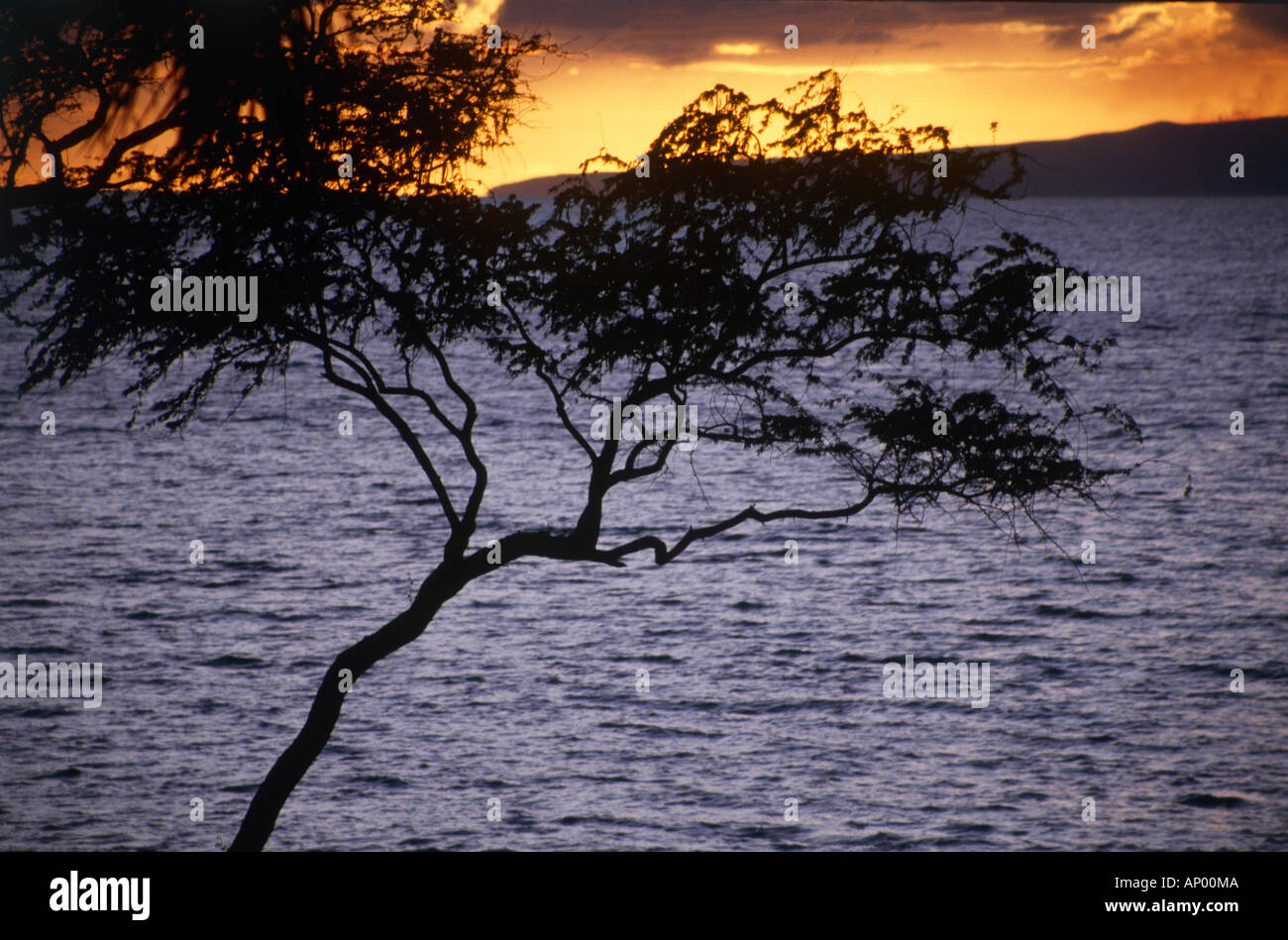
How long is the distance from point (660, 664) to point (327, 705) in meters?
47.5

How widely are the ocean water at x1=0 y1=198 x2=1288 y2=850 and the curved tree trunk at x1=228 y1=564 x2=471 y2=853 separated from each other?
3117 cm

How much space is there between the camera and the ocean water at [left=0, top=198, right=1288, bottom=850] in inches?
1895

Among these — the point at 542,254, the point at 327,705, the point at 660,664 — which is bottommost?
the point at 660,664

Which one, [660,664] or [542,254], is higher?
[542,254]

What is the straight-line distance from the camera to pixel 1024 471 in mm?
16219

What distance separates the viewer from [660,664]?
62.4m

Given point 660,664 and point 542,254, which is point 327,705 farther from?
point 660,664

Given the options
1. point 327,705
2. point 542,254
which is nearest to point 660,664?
point 327,705

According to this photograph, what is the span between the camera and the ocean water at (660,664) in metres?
48.1

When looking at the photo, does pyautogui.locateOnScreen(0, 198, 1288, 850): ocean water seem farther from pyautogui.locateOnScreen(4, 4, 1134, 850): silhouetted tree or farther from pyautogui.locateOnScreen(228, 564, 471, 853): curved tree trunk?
pyautogui.locateOnScreen(4, 4, 1134, 850): silhouetted tree

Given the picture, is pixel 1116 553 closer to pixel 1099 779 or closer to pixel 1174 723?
pixel 1174 723

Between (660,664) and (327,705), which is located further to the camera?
(660,664)
